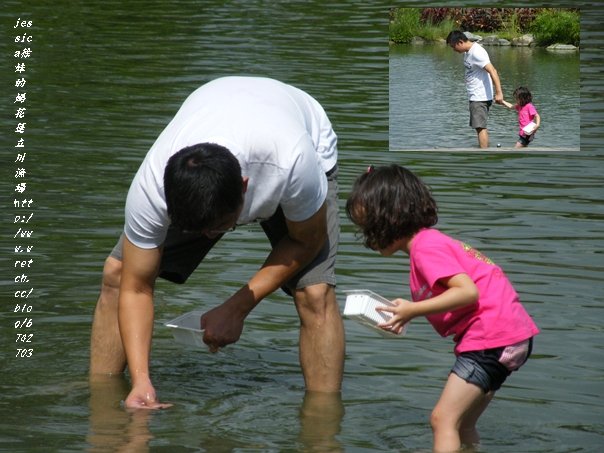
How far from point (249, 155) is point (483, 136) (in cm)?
878

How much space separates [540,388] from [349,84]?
30.6 feet

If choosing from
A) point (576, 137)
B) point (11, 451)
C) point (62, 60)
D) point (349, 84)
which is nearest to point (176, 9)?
point (62, 60)

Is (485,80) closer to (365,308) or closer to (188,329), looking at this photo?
(188,329)

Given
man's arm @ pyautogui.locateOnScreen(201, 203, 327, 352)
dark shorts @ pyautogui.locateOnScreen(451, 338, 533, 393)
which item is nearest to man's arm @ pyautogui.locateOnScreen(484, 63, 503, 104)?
man's arm @ pyautogui.locateOnScreen(201, 203, 327, 352)

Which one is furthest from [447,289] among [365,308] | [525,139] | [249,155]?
[525,139]

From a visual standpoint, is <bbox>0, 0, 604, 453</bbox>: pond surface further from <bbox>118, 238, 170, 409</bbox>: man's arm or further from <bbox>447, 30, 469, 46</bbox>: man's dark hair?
<bbox>447, 30, 469, 46</bbox>: man's dark hair

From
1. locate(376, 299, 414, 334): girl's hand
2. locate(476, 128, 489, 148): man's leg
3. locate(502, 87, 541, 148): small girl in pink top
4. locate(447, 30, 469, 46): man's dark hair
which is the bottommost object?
locate(476, 128, 489, 148): man's leg

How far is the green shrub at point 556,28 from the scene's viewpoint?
672 inches

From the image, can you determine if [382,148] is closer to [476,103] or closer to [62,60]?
[476,103]

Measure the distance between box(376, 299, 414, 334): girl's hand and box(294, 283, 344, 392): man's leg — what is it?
0.86 meters

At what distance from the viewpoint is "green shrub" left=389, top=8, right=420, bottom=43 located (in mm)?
17047

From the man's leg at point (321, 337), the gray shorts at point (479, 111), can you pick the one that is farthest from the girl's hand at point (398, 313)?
the gray shorts at point (479, 111)

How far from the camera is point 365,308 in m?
5.02

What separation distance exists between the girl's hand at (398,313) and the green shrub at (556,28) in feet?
40.1
